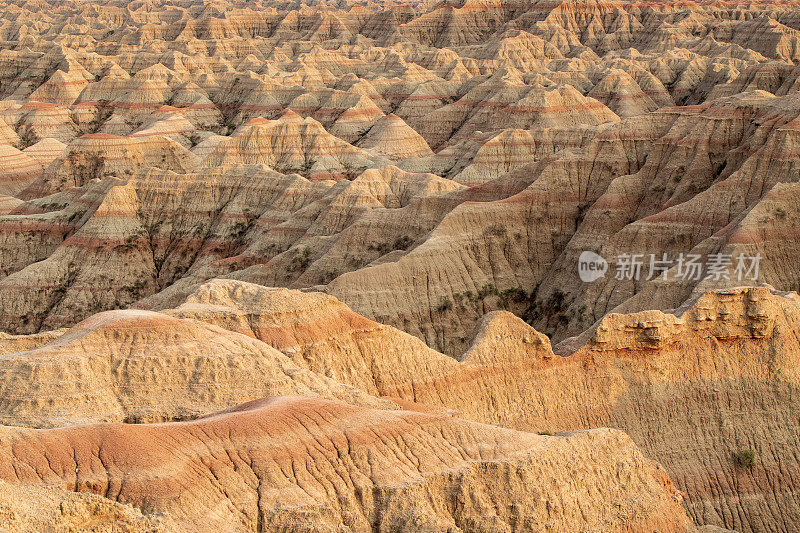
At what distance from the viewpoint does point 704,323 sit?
5709 cm

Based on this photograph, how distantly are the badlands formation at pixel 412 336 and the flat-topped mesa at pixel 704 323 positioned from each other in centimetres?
11

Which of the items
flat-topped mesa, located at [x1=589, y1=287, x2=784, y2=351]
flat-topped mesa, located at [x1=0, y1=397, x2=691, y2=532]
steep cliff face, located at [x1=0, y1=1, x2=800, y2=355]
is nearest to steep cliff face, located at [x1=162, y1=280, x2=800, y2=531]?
flat-topped mesa, located at [x1=589, y1=287, x2=784, y2=351]

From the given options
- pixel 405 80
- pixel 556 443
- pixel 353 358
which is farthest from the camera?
pixel 405 80

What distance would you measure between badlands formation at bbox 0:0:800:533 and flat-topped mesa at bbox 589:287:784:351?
4.5 inches

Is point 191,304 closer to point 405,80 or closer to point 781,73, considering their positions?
point 781,73

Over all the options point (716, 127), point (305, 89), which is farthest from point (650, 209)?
point (305, 89)

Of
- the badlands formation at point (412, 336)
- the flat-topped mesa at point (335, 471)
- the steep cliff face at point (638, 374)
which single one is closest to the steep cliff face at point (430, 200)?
the badlands formation at point (412, 336)

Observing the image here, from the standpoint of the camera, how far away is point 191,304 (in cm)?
5600

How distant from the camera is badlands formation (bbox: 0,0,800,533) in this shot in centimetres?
3631

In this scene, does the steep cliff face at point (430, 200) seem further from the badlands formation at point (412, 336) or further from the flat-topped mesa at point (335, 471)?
the flat-topped mesa at point (335, 471)

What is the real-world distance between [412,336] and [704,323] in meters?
13.2

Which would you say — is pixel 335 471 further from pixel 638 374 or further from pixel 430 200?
pixel 430 200

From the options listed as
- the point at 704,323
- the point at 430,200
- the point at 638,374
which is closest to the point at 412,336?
the point at 638,374

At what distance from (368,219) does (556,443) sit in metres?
55.0
